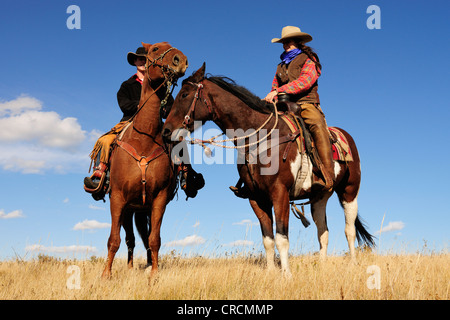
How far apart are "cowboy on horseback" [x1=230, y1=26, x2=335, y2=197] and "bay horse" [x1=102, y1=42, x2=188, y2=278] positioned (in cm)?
152

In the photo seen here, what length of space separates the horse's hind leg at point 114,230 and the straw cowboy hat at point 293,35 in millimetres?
4552

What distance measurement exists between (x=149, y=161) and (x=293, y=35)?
3850 mm

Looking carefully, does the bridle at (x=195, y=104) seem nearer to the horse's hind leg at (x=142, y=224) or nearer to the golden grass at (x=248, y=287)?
the golden grass at (x=248, y=287)

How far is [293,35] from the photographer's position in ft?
26.4

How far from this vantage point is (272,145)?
6.96 meters

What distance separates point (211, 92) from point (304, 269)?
3709 mm

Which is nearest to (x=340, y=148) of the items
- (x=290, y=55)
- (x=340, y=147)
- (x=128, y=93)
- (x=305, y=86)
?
(x=340, y=147)

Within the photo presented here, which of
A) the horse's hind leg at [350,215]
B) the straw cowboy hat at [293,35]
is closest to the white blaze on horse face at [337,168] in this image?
the horse's hind leg at [350,215]

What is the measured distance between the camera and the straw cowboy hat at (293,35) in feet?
26.3

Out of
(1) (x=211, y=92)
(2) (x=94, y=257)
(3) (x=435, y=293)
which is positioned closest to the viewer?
(3) (x=435, y=293)

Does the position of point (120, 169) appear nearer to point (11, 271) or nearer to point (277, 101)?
point (277, 101)

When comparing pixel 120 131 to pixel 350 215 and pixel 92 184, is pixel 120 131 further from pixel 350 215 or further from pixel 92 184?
pixel 350 215

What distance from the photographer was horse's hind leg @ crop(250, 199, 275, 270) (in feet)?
23.4
